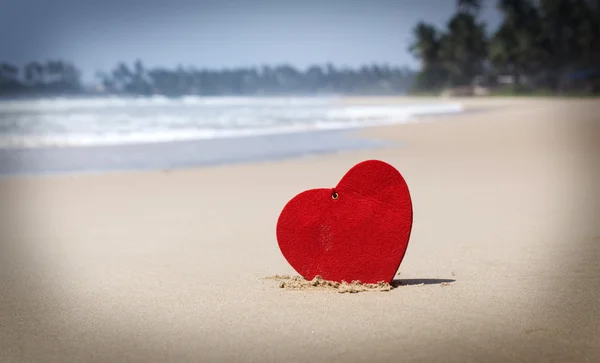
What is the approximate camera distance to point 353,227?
3.51 meters

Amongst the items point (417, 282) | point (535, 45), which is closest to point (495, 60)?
point (535, 45)

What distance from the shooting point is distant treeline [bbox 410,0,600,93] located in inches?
2648

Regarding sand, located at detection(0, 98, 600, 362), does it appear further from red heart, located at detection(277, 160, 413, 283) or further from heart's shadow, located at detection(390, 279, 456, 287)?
red heart, located at detection(277, 160, 413, 283)

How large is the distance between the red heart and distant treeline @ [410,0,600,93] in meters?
57.9

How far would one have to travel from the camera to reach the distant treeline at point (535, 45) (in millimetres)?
67250

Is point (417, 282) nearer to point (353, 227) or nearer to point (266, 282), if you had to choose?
point (353, 227)

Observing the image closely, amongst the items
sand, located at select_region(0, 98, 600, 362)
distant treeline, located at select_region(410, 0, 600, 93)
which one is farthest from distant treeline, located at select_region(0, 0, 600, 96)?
sand, located at select_region(0, 98, 600, 362)

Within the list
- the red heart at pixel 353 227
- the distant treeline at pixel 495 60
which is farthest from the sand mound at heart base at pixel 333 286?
the distant treeline at pixel 495 60

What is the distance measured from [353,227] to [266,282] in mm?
613

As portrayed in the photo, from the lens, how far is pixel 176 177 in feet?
30.2

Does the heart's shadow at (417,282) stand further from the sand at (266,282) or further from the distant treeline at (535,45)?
the distant treeline at (535,45)

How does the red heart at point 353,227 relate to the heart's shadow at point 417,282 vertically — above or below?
above

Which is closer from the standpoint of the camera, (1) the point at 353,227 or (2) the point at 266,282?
(1) the point at 353,227

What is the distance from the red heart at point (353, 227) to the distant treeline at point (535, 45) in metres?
57.9
